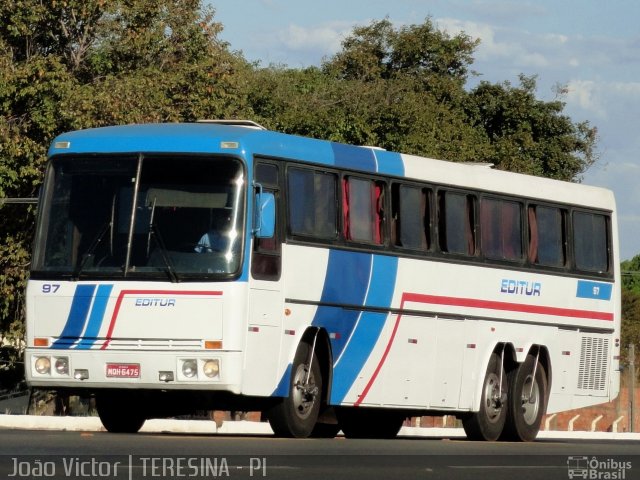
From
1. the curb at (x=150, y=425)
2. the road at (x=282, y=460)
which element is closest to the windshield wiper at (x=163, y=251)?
the road at (x=282, y=460)

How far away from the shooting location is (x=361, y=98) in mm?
60250

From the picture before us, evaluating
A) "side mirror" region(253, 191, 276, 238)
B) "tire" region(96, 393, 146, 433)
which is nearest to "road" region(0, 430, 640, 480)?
"side mirror" region(253, 191, 276, 238)

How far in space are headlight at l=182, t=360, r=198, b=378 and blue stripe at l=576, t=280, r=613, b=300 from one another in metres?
7.81

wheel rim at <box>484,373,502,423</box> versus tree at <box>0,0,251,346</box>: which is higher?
tree at <box>0,0,251,346</box>

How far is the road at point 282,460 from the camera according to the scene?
1144cm

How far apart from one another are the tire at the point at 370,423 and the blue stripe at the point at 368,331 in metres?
3.11

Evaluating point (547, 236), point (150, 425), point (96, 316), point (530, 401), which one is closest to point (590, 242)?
point (547, 236)

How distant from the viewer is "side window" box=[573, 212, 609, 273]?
78.2 feet

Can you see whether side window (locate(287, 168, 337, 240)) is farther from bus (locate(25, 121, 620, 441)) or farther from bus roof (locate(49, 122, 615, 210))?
bus roof (locate(49, 122, 615, 210))

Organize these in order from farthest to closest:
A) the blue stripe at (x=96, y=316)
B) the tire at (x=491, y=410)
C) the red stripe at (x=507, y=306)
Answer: the tire at (x=491, y=410)
the red stripe at (x=507, y=306)
the blue stripe at (x=96, y=316)

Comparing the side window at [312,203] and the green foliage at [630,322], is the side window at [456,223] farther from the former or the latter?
the green foliage at [630,322]

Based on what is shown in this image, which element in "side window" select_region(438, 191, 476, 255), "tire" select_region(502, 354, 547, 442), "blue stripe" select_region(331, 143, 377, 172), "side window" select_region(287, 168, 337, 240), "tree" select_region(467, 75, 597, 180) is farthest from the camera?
"tree" select_region(467, 75, 597, 180)

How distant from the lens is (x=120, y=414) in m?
19.2

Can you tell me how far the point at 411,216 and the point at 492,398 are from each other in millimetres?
2839
